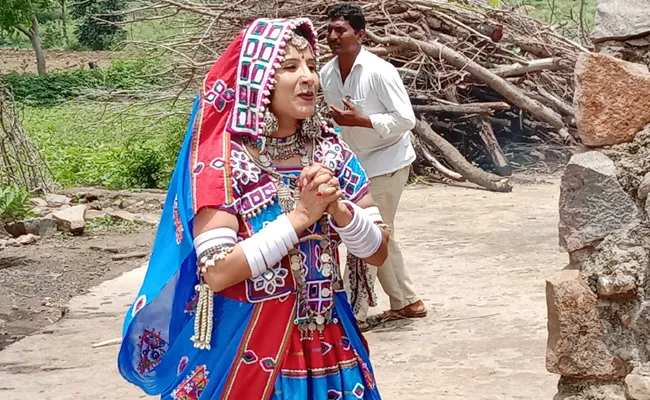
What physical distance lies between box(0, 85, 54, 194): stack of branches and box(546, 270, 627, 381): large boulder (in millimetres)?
8083

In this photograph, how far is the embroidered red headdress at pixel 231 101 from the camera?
102 inches

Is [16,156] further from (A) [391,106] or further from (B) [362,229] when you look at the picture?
(B) [362,229]

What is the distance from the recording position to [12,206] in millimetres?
9078

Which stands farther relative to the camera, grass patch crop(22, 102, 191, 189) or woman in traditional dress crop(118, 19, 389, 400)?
grass patch crop(22, 102, 191, 189)

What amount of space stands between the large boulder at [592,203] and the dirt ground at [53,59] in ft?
99.1

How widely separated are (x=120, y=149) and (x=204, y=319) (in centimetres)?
1216

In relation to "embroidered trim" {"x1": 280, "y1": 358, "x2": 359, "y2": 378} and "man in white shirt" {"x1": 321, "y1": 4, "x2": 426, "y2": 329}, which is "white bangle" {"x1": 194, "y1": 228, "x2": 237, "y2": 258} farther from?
"man in white shirt" {"x1": 321, "y1": 4, "x2": 426, "y2": 329}

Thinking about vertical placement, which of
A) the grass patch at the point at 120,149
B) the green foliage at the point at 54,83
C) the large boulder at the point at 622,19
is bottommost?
the green foliage at the point at 54,83

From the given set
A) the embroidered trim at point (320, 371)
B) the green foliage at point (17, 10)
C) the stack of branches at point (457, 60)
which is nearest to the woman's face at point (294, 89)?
the embroidered trim at point (320, 371)

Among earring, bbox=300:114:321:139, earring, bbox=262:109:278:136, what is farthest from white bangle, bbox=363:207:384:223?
earring, bbox=262:109:278:136

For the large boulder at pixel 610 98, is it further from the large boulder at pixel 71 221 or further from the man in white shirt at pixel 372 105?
the large boulder at pixel 71 221

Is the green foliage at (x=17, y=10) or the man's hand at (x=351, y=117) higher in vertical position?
the man's hand at (x=351, y=117)

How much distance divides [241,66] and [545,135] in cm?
1051

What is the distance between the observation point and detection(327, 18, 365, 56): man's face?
17.5ft
